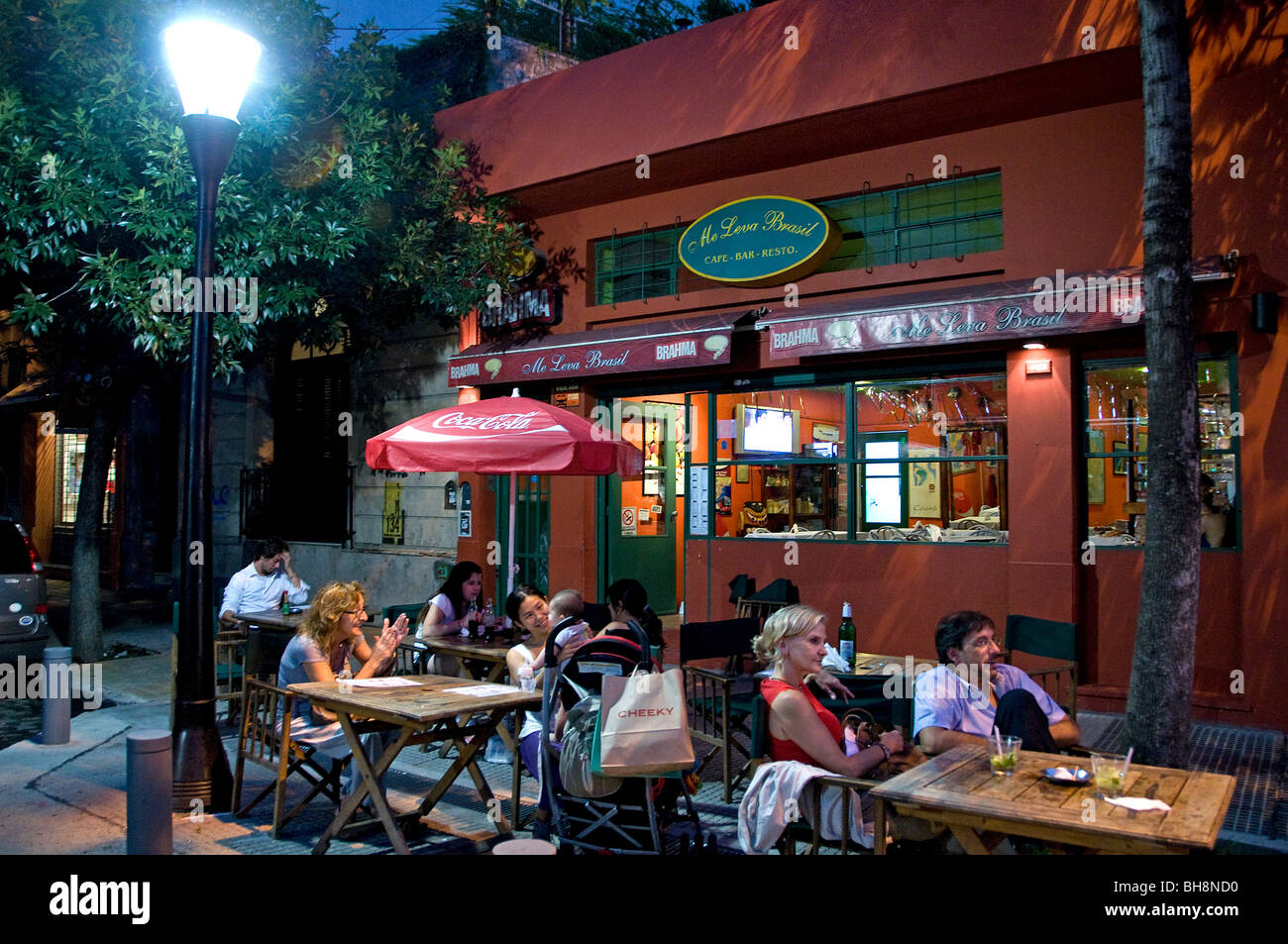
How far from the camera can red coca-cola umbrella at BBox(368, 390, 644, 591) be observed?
6699mm

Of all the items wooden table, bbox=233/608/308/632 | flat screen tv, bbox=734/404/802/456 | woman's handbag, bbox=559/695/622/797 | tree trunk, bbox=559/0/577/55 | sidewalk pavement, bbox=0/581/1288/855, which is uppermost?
tree trunk, bbox=559/0/577/55

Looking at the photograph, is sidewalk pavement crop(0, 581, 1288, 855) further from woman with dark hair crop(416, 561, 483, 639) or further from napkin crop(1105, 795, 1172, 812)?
napkin crop(1105, 795, 1172, 812)

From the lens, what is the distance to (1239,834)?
16.8 feet

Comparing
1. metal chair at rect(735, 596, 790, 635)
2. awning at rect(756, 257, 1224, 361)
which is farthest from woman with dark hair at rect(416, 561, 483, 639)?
awning at rect(756, 257, 1224, 361)

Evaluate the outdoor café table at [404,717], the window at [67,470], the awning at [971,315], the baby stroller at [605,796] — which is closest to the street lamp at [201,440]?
the outdoor café table at [404,717]

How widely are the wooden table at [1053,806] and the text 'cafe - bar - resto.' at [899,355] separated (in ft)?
12.4

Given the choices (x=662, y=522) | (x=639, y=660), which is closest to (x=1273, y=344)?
(x=639, y=660)

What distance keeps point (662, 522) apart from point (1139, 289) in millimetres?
6251

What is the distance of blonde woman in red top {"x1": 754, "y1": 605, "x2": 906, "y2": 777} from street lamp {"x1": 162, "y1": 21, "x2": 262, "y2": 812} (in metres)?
3.40

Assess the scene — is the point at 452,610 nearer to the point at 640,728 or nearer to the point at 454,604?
the point at 454,604

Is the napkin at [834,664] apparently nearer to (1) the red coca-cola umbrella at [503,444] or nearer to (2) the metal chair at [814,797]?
(2) the metal chair at [814,797]

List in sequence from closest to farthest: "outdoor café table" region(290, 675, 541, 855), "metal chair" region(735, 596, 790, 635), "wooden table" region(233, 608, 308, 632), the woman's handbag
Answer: the woman's handbag, "outdoor café table" region(290, 675, 541, 855), "wooden table" region(233, 608, 308, 632), "metal chair" region(735, 596, 790, 635)

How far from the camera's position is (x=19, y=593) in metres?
9.45
